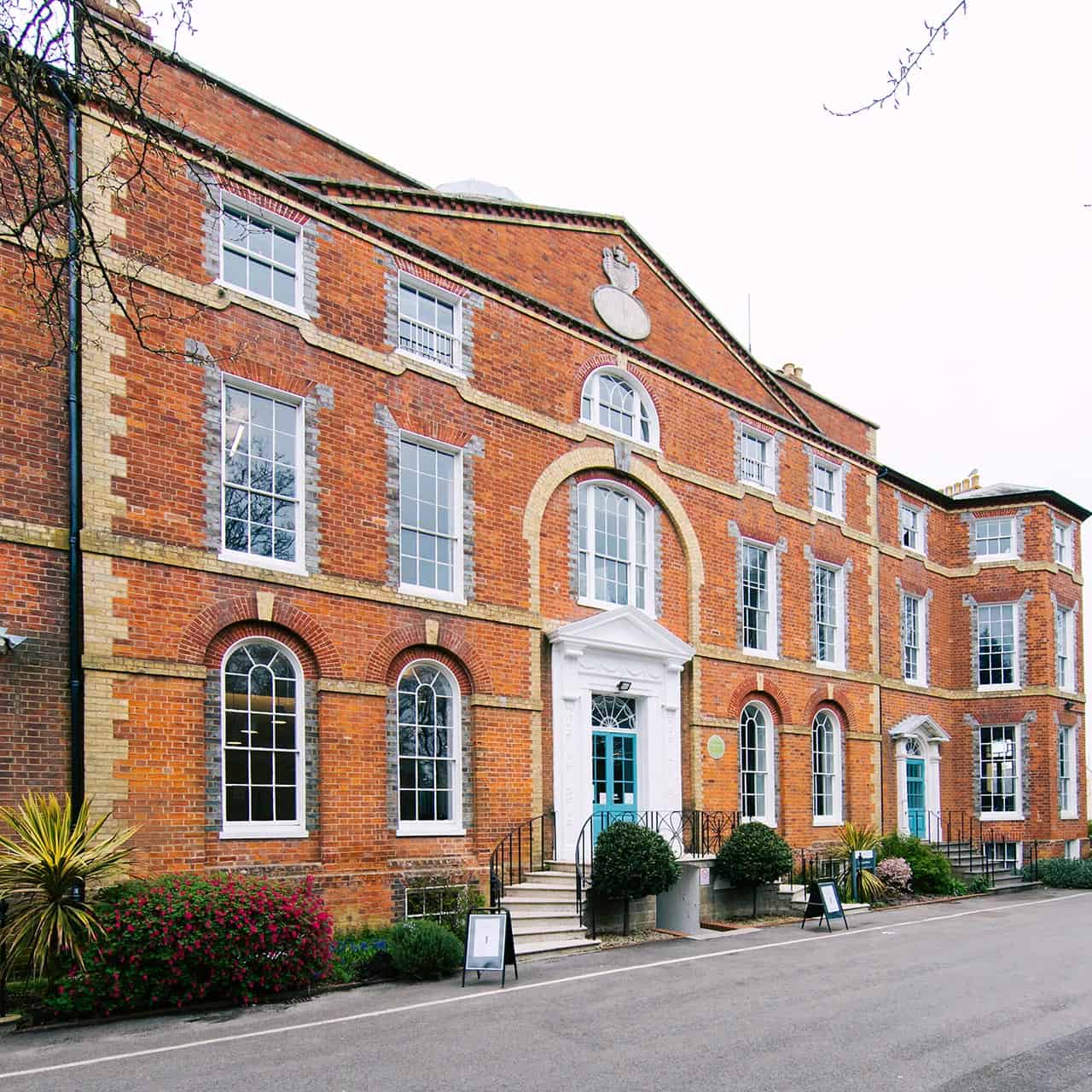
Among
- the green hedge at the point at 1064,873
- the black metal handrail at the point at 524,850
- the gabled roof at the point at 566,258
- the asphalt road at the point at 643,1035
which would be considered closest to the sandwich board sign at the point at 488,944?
the asphalt road at the point at 643,1035

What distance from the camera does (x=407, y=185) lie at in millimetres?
17344

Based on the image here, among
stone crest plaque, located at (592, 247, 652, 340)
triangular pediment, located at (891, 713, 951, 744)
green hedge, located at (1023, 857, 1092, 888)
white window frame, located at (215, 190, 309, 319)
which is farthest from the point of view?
green hedge, located at (1023, 857, 1092, 888)

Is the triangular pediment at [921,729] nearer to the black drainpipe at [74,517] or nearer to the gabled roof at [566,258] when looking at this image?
the gabled roof at [566,258]

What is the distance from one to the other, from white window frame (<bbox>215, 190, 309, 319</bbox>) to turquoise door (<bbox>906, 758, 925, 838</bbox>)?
18.8m

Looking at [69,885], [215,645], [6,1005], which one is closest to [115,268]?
[215,645]

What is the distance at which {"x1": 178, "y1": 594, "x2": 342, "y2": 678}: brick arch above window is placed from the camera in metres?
13.3

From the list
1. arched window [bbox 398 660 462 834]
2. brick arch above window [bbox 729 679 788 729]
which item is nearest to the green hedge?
brick arch above window [bbox 729 679 788 729]

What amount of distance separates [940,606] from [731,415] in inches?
421

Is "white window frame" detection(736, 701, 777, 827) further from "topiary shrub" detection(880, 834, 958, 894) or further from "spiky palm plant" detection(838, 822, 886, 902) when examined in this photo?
"topiary shrub" detection(880, 834, 958, 894)

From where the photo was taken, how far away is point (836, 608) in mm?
24953

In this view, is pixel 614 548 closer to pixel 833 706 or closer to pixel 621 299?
pixel 621 299

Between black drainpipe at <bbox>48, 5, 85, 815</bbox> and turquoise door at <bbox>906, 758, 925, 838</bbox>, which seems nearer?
black drainpipe at <bbox>48, 5, 85, 815</bbox>

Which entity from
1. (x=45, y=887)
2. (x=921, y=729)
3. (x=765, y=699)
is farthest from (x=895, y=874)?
(x=45, y=887)

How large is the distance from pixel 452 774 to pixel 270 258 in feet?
24.7
